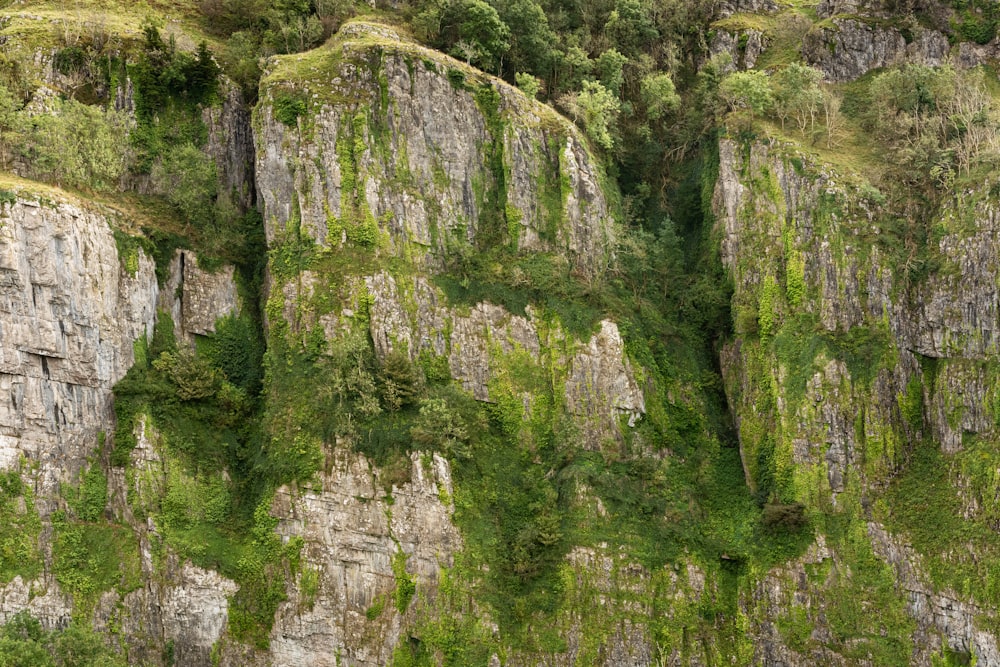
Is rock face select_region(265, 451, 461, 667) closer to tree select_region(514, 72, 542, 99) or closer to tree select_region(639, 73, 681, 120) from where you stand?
tree select_region(514, 72, 542, 99)

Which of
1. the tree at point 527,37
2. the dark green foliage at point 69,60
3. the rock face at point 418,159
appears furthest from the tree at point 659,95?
the dark green foliage at point 69,60

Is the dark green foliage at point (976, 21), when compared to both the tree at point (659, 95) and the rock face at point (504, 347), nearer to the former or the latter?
the tree at point (659, 95)

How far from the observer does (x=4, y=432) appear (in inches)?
1168

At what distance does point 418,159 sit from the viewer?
122ft

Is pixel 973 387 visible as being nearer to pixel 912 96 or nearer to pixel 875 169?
pixel 875 169

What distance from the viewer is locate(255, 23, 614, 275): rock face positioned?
117ft

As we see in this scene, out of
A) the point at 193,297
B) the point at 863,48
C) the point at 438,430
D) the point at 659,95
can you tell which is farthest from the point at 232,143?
the point at 863,48

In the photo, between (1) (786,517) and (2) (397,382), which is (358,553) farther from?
(1) (786,517)

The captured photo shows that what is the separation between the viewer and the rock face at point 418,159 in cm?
3566

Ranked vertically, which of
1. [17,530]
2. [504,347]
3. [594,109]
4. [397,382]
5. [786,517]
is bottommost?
[17,530]

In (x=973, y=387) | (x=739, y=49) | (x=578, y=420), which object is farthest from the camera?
(x=739, y=49)

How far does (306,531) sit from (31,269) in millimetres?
14129

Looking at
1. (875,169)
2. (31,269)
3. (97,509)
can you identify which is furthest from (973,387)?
(31,269)

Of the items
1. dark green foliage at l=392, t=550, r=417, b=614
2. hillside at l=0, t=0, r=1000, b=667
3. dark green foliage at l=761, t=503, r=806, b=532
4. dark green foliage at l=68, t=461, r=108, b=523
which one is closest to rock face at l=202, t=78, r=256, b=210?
hillside at l=0, t=0, r=1000, b=667
